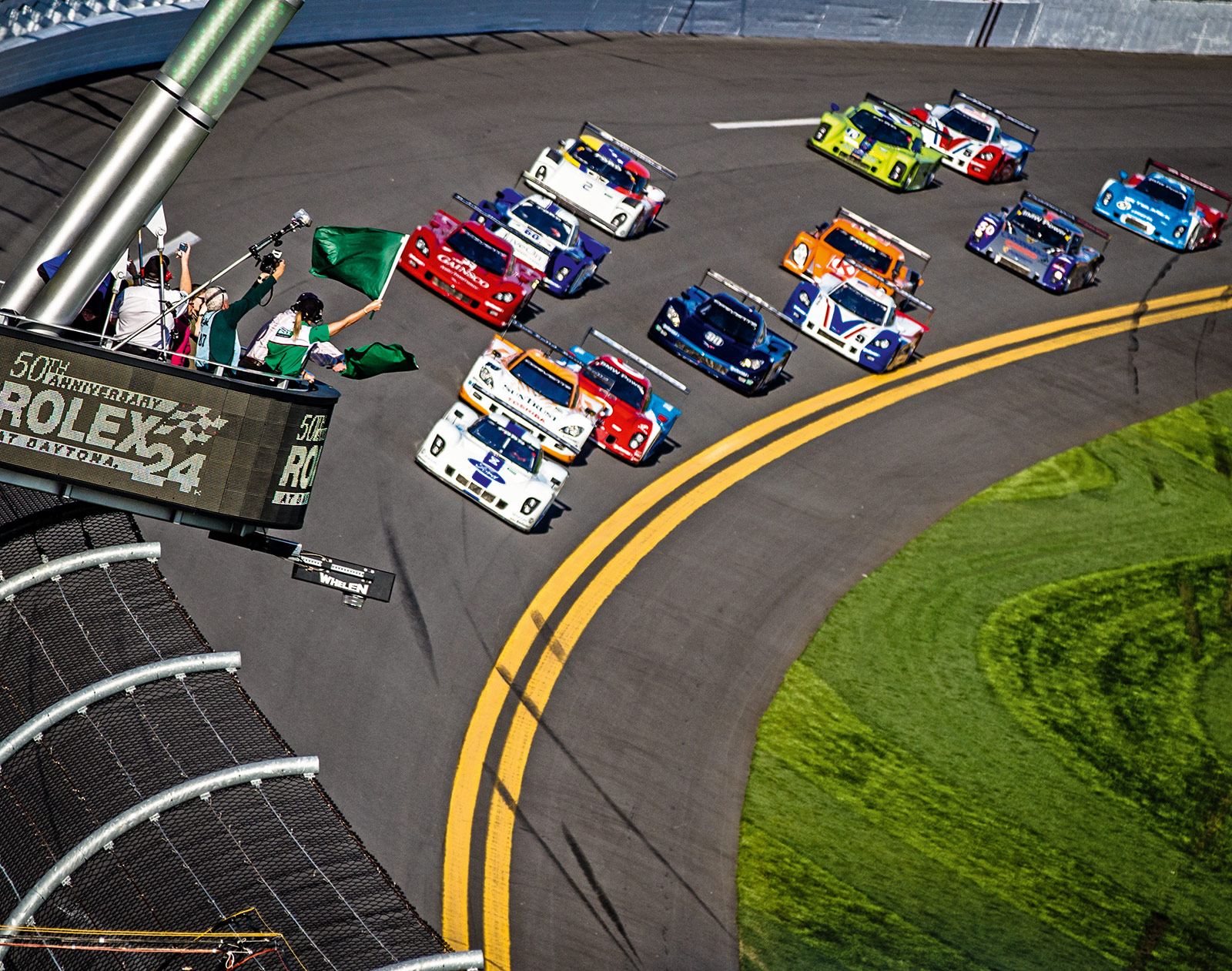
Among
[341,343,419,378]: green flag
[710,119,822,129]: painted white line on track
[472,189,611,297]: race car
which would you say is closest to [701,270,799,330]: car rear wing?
[472,189,611,297]: race car

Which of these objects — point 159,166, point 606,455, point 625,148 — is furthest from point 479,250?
point 159,166

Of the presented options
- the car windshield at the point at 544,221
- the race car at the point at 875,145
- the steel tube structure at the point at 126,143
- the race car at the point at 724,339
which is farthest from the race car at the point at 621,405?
the race car at the point at 875,145

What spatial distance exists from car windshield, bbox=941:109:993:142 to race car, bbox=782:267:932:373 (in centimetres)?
1121

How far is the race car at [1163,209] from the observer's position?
3791 centimetres

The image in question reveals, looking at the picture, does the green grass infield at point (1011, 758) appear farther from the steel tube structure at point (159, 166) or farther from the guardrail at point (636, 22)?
the guardrail at point (636, 22)

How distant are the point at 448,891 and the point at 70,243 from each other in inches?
334

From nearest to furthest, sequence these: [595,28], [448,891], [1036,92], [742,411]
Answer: [448,891]
[742,411]
[595,28]
[1036,92]

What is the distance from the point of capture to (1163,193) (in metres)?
38.3

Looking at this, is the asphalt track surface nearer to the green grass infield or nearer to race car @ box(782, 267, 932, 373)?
race car @ box(782, 267, 932, 373)

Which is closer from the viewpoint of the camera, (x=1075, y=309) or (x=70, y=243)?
(x=70, y=243)

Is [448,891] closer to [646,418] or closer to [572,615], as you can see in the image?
[572,615]

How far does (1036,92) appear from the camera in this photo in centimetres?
4422

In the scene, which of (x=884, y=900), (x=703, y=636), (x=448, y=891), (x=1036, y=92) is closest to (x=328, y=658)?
(x=448, y=891)

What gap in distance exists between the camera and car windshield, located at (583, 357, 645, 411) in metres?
23.7
